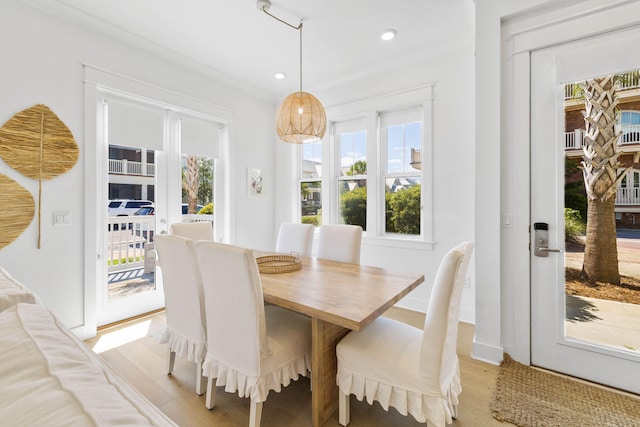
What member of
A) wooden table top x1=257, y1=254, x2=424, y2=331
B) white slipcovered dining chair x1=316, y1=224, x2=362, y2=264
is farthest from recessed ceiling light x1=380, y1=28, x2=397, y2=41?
wooden table top x1=257, y1=254, x2=424, y2=331

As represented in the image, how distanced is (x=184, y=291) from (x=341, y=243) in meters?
1.36

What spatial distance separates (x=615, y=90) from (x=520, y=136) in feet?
1.87

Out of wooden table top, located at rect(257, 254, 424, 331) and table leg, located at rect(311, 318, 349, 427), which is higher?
wooden table top, located at rect(257, 254, 424, 331)

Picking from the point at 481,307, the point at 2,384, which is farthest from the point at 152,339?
the point at 481,307

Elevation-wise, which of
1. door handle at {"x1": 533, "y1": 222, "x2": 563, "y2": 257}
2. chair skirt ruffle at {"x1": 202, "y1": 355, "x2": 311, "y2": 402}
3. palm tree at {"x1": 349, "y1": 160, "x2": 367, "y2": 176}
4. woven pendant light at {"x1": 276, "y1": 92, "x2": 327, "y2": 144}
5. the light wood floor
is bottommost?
the light wood floor

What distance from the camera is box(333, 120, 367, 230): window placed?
3789mm

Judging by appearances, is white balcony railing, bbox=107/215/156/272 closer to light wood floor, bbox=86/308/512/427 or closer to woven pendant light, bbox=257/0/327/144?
light wood floor, bbox=86/308/512/427

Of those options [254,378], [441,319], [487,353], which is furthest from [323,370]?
[487,353]

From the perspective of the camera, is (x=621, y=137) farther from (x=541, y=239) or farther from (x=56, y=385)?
(x=56, y=385)

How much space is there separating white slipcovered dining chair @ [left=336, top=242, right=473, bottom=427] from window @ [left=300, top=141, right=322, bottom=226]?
2.75 m

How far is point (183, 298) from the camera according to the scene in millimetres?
1833

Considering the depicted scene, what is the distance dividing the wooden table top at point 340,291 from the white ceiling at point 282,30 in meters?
2.15

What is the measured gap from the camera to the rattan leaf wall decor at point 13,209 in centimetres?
222

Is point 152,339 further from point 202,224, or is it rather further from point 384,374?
point 384,374
